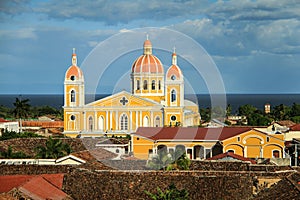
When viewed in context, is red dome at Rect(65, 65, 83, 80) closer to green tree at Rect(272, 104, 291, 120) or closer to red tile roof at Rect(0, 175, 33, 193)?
green tree at Rect(272, 104, 291, 120)

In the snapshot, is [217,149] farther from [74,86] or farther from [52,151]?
[74,86]

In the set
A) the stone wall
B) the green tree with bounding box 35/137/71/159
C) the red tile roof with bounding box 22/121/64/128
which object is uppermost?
the red tile roof with bounding box 22/121/64/128

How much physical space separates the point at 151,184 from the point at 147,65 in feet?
128

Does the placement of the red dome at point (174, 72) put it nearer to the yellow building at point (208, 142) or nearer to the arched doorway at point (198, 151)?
the yellow building at point (208, 142)

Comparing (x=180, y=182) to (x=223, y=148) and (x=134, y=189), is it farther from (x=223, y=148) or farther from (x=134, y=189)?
(x=223, y=148)

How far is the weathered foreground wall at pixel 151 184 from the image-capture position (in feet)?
79.7

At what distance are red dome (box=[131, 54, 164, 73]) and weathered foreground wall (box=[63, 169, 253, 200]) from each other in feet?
125

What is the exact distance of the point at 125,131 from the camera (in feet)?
200

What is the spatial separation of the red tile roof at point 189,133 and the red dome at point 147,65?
14.2 m

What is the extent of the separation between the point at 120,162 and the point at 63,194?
Answer: 8.23m

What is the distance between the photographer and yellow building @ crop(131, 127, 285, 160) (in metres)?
43.8

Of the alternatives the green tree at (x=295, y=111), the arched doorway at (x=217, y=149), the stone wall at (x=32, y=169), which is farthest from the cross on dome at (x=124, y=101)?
the green tree at (x=295, y=111)

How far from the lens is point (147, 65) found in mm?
63812

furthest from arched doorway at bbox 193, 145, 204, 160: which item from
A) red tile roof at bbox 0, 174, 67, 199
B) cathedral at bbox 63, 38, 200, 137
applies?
red tile roof at bbox 0, 174, 67, 199
